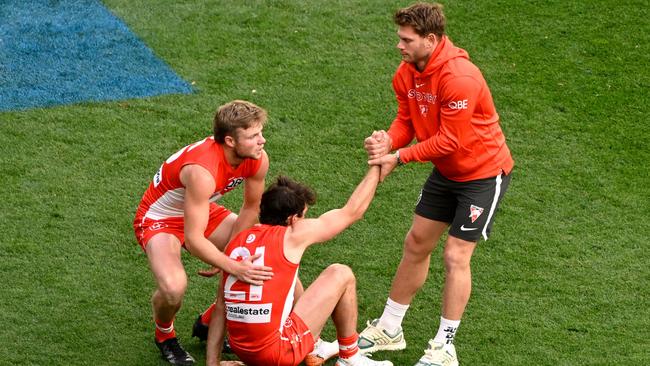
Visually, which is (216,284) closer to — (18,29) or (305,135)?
(305,135)

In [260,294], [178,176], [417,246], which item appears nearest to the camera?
[260,294]

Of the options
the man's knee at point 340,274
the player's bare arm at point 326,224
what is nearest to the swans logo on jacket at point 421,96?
the player's bare arm at point 326,224

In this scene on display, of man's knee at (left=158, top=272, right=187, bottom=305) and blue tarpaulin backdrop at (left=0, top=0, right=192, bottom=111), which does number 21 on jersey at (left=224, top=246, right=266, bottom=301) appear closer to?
man's knee at (left=158, top=272, right=187, bottom=305)

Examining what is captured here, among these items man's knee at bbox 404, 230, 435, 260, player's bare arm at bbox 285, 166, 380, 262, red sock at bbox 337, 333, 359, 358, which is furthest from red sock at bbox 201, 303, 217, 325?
man's knee at bbox 404, 230, 435, 260

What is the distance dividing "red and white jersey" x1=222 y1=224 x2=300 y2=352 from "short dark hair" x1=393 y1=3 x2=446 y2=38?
4.44ft

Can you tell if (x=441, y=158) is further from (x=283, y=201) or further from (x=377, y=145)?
(x=283, y=201)

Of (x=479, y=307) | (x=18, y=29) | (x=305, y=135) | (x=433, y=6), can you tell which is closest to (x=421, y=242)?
(x=479, y=307)

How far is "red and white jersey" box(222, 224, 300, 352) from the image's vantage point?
232 inches

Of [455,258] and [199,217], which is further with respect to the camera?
[455,258]

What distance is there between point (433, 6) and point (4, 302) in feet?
10.7

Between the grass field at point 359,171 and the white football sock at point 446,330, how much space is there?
244mm

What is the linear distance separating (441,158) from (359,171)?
2.32 metres

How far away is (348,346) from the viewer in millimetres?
6355

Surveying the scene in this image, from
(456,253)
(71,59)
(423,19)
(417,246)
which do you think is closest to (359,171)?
(417,246)
